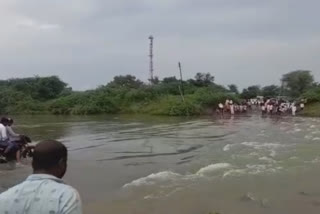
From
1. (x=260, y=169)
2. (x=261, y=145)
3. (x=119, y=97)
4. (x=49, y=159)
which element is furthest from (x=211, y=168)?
(x=119, y=97)

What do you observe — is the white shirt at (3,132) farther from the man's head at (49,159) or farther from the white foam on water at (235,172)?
the man's head at (49,159)

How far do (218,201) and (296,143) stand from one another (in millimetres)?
11311

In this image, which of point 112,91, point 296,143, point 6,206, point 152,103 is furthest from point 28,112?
point 6,206

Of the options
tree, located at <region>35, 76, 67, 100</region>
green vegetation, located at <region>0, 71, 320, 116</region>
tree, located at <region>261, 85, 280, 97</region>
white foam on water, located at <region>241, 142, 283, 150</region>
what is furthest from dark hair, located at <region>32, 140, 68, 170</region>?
tree, located at <region>261, 85, 280, 97</region>

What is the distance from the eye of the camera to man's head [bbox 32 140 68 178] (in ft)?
10.2

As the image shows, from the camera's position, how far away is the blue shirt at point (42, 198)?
2.92 m

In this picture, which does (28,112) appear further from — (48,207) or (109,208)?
(48,207)

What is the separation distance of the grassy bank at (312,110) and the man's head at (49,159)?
146 ft

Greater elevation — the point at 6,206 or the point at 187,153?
the point at 6,206

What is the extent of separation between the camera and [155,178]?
12406 millimetres

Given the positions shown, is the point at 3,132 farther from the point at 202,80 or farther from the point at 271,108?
the point at 202,80

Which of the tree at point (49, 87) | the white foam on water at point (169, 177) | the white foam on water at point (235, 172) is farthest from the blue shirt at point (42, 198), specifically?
the tree at point (49, 87)

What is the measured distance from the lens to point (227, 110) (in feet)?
163

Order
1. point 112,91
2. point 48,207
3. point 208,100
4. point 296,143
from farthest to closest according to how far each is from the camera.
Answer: point 112,91, point 208,100, point 296,143, point 48,207
